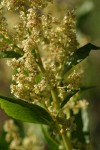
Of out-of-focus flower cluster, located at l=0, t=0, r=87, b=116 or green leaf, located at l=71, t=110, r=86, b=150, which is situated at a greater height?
out-of-focus flower cluster, located at l=0, t=0, r=87, b=116

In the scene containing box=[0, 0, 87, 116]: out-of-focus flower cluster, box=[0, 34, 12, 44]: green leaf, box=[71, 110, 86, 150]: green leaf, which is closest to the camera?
box=[0, 0, 87, 116]: out-of-focus flower cluster

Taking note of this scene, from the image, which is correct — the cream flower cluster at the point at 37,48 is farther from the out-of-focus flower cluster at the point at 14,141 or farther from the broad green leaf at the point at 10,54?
the out-of-focus flower cluster at the point at 14,141

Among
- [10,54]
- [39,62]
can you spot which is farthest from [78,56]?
[10,54]

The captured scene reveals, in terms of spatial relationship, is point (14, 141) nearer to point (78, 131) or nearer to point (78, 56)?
point (78, 131)

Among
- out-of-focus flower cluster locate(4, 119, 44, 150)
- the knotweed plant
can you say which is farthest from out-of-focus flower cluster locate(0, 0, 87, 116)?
out-of-focus flower cluster locate(4, 119, 44, 150)

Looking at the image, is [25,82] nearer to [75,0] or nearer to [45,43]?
[45,43]

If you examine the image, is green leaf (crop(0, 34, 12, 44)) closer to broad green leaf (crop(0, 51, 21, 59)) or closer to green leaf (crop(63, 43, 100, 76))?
broad green leaf (crop(0, 51, 21, 59))

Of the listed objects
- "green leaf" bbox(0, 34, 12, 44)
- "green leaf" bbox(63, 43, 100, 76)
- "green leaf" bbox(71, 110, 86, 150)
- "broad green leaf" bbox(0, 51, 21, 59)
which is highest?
"green leaf" bbox(0, 34, 12, 44)

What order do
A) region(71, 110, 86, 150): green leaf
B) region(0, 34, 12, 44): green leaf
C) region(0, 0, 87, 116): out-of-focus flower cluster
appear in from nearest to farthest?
region(0, 0, 87, 116): out-of-focus flower cluster → region(0, 34, 12, 44): green leaf → region(71, 110, 86, 150): green leaf
